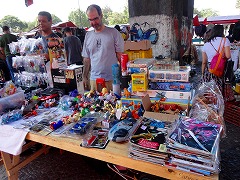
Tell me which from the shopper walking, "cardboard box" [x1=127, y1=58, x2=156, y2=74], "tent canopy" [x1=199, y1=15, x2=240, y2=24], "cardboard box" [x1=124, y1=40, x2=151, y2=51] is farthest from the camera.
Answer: "tent canopy" [x1=199, y1=15, x2=240, y2=24]

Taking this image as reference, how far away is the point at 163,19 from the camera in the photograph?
16.2ft

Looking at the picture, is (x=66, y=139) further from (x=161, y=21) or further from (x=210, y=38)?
(x=161, y=21)

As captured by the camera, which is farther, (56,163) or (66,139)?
(56,163)

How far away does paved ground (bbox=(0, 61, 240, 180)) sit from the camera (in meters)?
2.19

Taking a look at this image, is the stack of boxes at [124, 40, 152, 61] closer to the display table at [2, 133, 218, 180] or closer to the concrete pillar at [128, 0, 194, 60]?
the concrete pillar at [128, 0, 194, 60]

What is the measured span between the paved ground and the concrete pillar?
312 centimetres

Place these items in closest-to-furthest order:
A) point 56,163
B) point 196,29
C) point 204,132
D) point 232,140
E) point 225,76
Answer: point 204,132, point 56,163, point 232,140, point 225,76, point 196,29

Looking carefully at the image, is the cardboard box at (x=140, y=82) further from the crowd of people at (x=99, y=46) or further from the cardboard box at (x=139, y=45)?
the cardboard box at (x=139, y=45)

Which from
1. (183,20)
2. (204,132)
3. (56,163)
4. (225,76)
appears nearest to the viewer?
(204,132)

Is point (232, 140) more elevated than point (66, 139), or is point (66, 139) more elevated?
point (66, 139)

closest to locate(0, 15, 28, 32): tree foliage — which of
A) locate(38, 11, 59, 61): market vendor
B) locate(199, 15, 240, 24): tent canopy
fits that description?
locate(199, 15, 240, 24): tent canopy

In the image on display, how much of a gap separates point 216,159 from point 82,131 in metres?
0.93

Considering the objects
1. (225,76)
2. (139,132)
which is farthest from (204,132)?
(225,76)

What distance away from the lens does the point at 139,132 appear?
129cm
